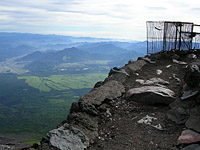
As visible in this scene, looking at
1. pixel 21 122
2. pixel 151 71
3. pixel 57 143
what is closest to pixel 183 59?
Result: pixel 151 71

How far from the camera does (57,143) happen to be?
6.93m

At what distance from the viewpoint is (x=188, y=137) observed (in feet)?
23.6

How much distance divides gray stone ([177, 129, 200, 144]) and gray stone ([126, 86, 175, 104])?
262 cm

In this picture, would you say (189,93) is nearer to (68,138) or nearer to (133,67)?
(68,138)

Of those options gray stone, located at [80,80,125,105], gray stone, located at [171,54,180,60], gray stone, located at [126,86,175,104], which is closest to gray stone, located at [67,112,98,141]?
gray stone, located at [80,80,125,105]

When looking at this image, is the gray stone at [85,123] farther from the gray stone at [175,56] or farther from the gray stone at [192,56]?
the gray stone at [192,56]

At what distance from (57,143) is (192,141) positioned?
4362 millimetres

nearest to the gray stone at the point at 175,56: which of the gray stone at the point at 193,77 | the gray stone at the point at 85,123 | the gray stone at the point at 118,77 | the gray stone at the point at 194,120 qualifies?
the gray stone at the point at 118,77

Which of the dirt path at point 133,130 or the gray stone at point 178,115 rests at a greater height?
the gray stone at point 178,115

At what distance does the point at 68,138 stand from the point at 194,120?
4.67 m

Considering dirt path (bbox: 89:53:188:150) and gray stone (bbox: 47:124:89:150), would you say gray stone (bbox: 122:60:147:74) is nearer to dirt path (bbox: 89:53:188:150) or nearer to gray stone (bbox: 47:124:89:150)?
dirt path (bbox: 89:53:188:150)

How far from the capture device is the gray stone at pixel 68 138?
22.7 ft

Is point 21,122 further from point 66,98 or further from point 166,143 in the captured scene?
point 166,143

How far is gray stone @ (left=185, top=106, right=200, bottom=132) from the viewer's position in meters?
7.57
